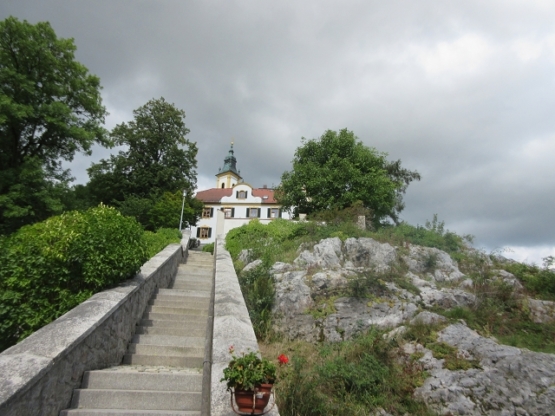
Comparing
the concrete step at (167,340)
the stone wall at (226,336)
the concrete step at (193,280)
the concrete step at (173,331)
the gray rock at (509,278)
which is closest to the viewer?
the stone wall at (226,336)

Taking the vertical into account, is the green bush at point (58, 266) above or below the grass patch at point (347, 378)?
above

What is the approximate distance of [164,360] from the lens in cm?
480

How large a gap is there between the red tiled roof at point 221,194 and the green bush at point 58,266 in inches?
1504

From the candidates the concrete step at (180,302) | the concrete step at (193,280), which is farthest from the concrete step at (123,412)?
the concrete step at (193,280)

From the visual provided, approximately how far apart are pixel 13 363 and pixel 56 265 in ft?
6.62

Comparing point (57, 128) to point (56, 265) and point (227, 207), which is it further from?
point (227, 207)

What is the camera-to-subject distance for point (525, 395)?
22.2 ft

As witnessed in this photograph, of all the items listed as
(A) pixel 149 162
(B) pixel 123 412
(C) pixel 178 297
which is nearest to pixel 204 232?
(A) pixel 149 162

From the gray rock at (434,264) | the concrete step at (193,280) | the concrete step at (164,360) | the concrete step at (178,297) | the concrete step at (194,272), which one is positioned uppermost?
the gray rock at (434,264)

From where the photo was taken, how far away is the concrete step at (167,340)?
5211 mm

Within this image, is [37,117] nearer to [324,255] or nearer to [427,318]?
[324,255]

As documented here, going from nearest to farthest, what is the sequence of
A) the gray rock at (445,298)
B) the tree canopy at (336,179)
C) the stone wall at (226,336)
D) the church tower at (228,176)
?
the stone wall at (226,336)
the gray rock at (445,298)
the tree canopy at (336,179)
the church tower at (228,176)

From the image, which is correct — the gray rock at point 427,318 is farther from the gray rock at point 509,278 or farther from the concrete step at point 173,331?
the concrete step at point 173,331

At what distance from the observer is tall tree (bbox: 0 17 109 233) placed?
51.5ft
